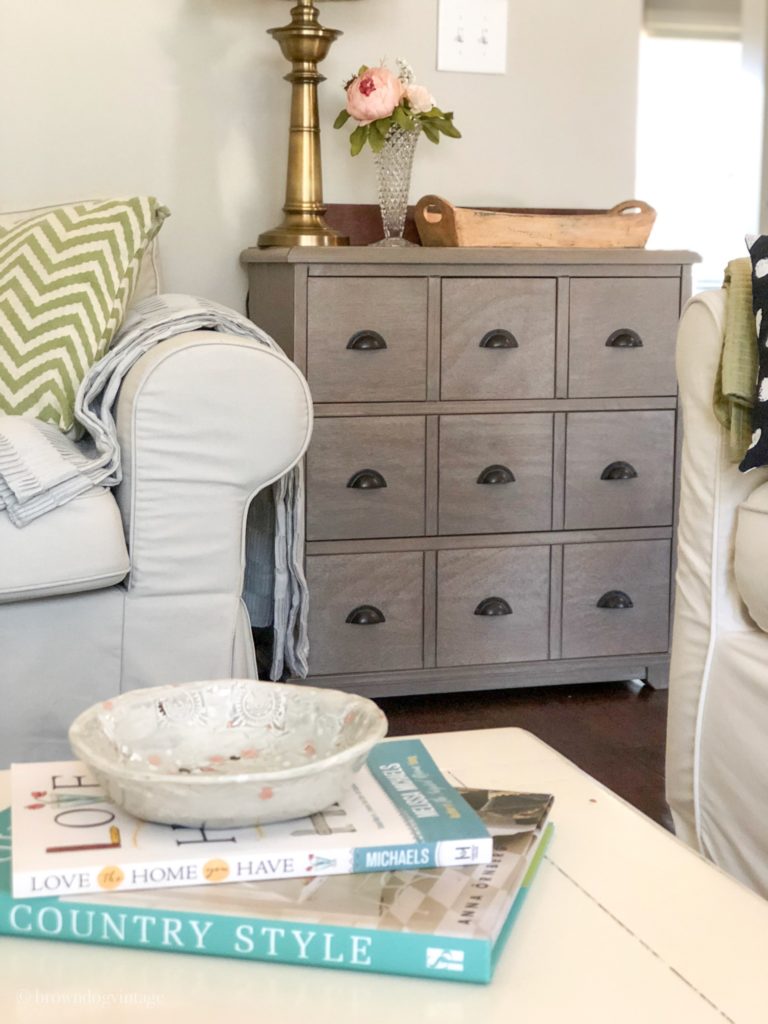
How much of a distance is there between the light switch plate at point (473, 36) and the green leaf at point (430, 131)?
0.32 metres

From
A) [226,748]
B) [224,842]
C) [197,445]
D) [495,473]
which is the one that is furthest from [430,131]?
[224,842]

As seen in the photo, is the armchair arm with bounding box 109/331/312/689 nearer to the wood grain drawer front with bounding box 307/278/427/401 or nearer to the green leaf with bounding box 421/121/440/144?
the wood grain drawer front with bounding box 307/278/427/401

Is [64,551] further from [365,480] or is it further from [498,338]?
[498,338]

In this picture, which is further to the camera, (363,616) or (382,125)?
(382,125)

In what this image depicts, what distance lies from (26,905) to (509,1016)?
254mm

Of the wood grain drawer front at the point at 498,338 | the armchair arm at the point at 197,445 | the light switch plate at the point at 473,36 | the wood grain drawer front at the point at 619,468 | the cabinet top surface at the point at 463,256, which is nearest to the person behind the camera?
the armchair arm at the point at 197,445

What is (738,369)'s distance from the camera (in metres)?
1.47

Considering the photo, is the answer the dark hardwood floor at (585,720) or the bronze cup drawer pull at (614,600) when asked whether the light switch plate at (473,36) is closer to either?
the bronze cup drawer pull at (614,600)

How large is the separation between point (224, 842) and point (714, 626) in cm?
97

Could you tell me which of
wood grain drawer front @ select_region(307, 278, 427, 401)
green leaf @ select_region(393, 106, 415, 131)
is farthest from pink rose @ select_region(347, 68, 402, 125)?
wood grain drawer front @ select_region(307, 278, 427, 401)

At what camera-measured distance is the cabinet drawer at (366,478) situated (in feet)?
7.34

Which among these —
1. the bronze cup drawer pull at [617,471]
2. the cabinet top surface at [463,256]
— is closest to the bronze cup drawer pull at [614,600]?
the bronze cup drawer pull at [617,471]

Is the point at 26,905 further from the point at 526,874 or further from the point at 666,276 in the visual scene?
the point at 666,276

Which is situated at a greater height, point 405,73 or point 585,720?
point 405,73
